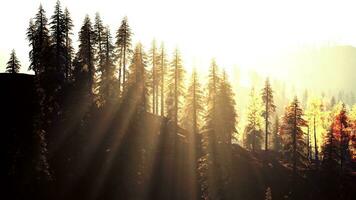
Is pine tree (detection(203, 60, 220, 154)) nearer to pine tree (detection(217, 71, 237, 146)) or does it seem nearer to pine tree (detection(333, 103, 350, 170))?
pine tree (detection(217, 71, 237, 146))

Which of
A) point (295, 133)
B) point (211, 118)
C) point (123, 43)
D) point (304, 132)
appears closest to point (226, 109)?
point (295, 133)

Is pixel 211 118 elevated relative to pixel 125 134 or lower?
elevated

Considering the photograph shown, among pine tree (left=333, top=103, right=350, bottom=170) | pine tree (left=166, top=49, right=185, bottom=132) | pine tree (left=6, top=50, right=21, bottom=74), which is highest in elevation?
pine tree (left=6, top=50, right=21, bottom=74)

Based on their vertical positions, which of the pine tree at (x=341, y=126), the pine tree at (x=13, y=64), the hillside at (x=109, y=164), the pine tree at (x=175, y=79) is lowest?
the hillside at (x=109, y=164)

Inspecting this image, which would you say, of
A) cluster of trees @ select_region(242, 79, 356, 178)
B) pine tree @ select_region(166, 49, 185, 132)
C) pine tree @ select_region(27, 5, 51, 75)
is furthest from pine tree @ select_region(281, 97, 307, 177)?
pine tree @ select_region(27, 5, 51, 75)

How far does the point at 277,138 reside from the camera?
3789 inches

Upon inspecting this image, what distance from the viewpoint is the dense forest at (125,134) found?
38.9 metres

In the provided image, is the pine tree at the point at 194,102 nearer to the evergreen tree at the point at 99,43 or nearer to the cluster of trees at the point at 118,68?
the cluster of trees at the point at 118,68

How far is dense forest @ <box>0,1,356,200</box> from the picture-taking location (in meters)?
38.9

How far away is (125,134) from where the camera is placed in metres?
40.4

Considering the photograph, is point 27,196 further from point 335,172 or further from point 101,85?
point 335,172

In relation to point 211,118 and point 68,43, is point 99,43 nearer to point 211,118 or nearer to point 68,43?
point 68,43

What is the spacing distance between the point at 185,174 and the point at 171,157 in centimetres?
348

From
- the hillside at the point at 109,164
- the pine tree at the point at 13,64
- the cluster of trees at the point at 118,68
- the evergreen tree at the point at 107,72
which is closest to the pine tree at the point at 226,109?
the cluster of trees at the point at 118,68
